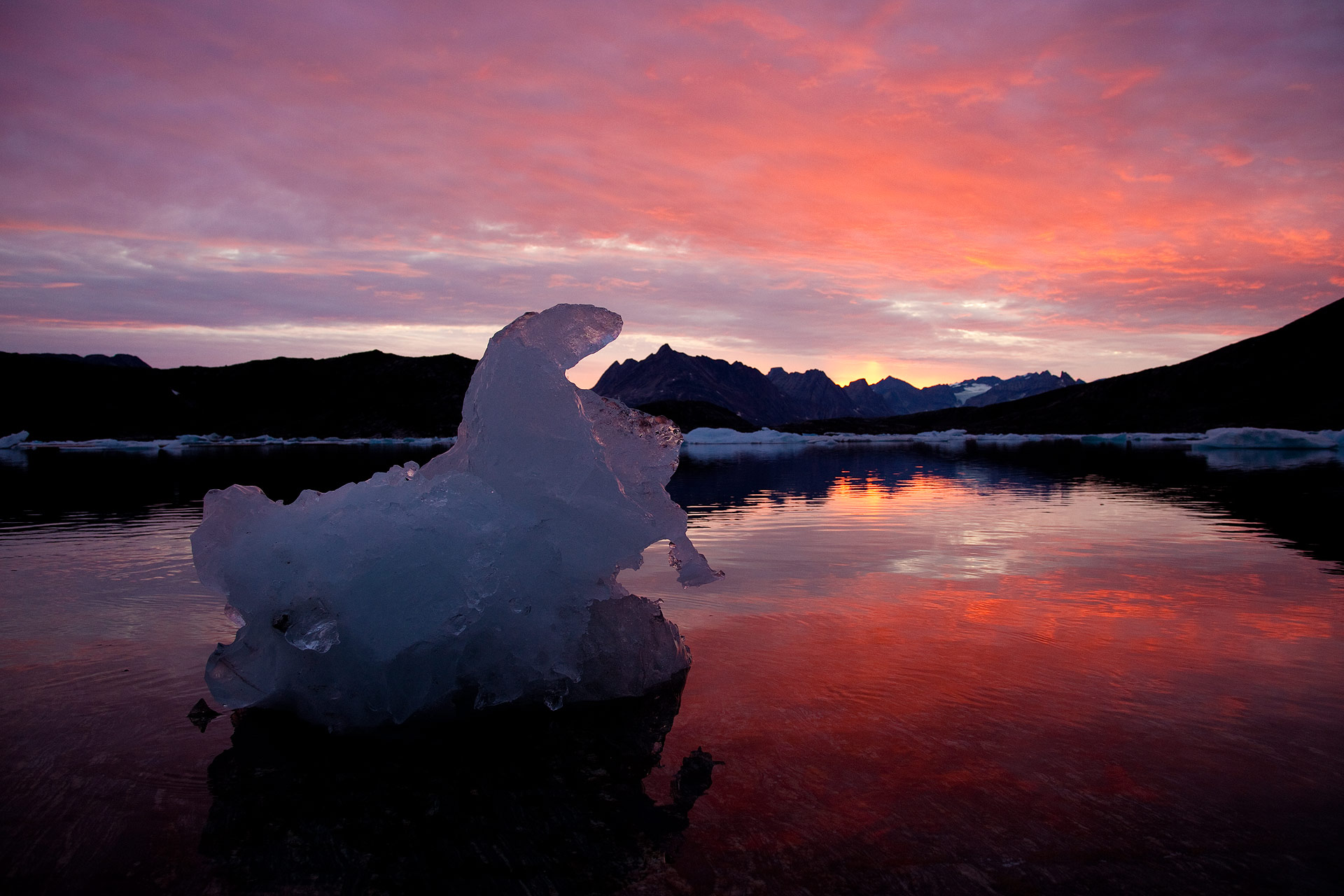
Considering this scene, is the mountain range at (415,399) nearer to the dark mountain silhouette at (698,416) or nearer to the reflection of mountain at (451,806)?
the dark mountain silhouette at (698,416)

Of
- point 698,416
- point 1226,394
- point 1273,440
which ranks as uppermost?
point 1226,394

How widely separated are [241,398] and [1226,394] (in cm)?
19739

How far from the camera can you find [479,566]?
5.32 m

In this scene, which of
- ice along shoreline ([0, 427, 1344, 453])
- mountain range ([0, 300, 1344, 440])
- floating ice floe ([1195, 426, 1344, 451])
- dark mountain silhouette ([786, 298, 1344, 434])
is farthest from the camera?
mountain range ([0, 300, 1344, 440])

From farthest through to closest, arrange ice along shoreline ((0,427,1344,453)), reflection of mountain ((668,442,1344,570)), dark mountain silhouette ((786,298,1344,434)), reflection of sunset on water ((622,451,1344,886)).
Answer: dark mountain silhouette ((786,298,1344,434)) < ice along shoreline ((0,427,1344,453)) < reflection of mountain ((668,442,1344,570)) < reflection of sunset on water ((622,451,1344,886))

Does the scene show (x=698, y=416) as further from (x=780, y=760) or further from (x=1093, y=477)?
(x=780, y=760)

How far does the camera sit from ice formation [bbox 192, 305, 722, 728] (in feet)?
17.2

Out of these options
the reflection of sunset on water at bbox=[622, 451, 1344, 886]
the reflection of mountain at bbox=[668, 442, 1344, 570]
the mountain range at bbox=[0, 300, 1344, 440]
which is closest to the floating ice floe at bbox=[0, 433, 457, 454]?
the mountain range at bbox=[0, 300, 1344, 440]

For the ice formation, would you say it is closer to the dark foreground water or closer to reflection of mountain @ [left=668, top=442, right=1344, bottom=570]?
the dark foreground water

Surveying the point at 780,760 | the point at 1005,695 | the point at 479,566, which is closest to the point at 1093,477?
the point at 1005,695

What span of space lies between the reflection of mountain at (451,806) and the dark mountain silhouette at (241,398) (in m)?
153

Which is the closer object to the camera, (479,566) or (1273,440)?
(479,566)

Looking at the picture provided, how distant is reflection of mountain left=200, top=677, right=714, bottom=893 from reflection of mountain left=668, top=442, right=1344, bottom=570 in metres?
12.3

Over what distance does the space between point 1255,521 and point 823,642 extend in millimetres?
14121
